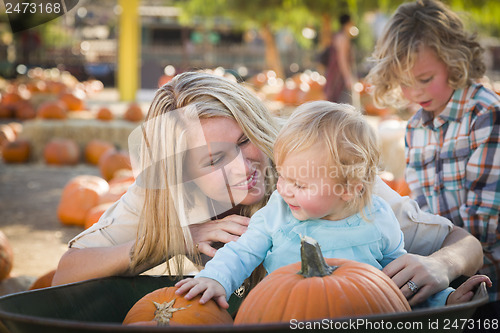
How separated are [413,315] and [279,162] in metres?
0.59

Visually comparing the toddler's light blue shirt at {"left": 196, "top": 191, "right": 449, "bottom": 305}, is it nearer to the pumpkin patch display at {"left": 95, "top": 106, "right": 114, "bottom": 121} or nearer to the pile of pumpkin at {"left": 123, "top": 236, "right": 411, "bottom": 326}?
the pile of pumpkin at {"left": 123, "top": 236, "right": 411, "bottom": 326}

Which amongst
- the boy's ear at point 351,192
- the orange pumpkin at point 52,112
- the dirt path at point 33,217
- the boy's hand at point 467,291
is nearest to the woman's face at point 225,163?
the boy's ear at point 351,192

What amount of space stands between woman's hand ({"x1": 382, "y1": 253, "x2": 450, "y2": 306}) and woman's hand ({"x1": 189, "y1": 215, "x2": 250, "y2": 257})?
0.47 m

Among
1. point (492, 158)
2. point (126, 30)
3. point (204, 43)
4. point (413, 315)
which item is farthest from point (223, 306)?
point (204, 43)

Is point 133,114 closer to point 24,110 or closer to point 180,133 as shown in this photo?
point 24,110

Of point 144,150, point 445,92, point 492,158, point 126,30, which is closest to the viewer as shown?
point 144,150

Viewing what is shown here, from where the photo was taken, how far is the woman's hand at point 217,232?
1741mm

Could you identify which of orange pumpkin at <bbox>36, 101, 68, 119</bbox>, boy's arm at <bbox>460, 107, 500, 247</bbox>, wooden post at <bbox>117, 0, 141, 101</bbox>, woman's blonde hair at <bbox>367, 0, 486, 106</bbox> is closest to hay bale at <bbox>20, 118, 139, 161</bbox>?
orange pumpkin at <bbox>36, 101, 68, 119</bbox>

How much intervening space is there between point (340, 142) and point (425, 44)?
123 cm

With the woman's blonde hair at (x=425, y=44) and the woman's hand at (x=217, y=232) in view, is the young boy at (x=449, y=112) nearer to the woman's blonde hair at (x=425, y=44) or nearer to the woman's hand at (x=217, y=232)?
the woman's blonde hair at (x=425, y=44)

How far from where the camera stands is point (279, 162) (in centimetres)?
→ 154

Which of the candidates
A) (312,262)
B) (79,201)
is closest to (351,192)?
(312,262)

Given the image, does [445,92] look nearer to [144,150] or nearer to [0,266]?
[144,150]

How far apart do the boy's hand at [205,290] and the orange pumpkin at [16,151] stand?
7.27 m
